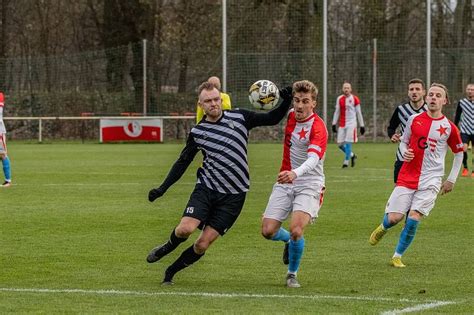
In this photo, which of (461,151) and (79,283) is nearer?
(79,283)

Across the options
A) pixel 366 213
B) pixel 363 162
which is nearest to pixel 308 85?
pixel 366 213

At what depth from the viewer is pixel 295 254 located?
31.2ft

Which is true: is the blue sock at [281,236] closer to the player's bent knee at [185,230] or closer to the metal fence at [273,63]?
the player's bent knee at [185,230]

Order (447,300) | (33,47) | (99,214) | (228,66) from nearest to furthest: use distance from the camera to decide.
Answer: (447,300), (99,214), (228,66), (33,47)

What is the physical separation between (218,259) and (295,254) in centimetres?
179

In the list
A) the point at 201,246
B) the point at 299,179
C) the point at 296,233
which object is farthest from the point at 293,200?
the point at 201,246

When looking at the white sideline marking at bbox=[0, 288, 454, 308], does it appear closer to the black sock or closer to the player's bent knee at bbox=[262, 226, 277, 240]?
the black sock

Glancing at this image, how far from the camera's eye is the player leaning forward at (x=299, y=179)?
947 cm

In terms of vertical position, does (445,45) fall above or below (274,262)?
above

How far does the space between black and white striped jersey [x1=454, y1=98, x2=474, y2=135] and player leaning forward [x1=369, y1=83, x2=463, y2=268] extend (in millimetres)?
12760

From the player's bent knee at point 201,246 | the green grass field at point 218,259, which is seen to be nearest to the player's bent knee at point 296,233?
the green grass field at point 218,259

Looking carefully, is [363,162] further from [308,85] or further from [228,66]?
[308,85]

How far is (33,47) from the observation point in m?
52.8

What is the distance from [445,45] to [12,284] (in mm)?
33003
